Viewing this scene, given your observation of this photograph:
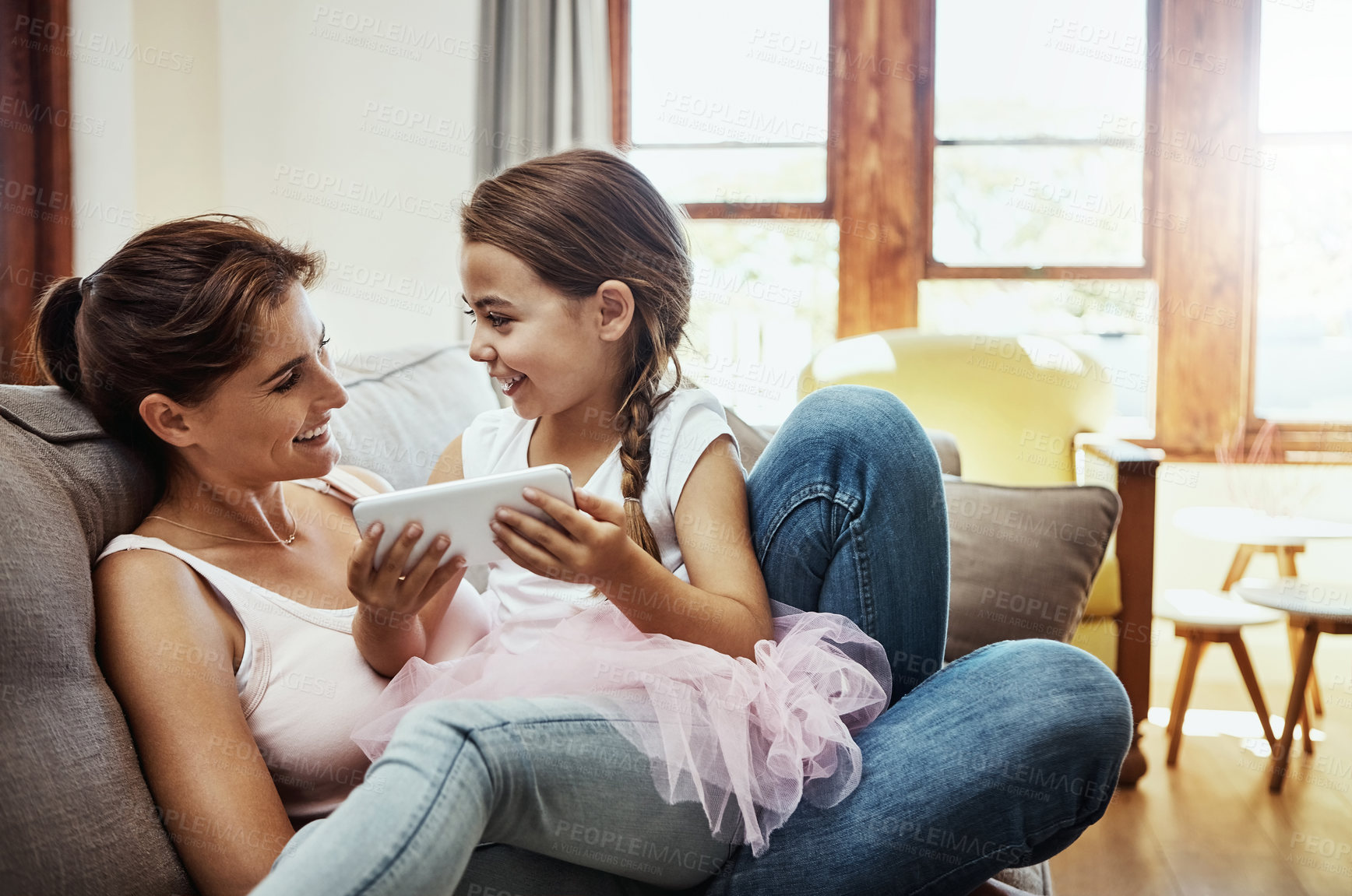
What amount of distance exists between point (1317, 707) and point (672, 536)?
8.03 ft

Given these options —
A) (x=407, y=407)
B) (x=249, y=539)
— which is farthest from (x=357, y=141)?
(x=249, y=539)

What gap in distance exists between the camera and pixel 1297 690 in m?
2.25

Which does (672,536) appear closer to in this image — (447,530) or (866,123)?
(447,530)

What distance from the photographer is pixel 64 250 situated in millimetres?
2873

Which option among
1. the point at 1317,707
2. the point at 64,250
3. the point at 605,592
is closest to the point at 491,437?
the point at 605,592

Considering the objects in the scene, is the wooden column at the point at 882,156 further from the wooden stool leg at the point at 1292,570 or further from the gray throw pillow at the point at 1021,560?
the gray throw pillow at the point at 1021,560

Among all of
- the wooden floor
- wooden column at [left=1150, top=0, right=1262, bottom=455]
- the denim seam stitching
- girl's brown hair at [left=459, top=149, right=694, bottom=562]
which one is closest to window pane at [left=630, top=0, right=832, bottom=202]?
wooden column at [left=1150, top=0, right=1262, bottom=455]

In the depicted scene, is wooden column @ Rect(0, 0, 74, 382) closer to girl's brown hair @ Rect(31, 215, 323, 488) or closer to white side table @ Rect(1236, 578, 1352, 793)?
girl's brown hair @ Rect(31, 215, 323, 488)

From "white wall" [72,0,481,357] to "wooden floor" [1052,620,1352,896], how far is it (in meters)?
2.43

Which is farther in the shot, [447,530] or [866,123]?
[866,123]

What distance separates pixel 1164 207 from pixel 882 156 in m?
0.94

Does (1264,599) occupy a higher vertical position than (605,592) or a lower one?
Result: lower

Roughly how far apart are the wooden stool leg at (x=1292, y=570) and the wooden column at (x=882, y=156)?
1.34 m

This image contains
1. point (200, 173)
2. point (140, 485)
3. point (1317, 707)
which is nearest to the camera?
point (140, 485)
